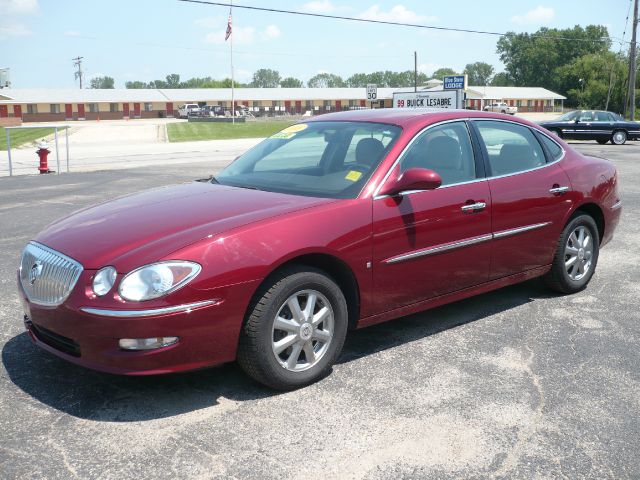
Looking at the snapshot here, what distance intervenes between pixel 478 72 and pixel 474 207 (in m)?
199

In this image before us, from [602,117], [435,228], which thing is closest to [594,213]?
[435,228]

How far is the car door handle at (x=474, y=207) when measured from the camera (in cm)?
470

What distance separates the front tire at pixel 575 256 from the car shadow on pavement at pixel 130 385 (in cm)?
149

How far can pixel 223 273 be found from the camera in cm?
351

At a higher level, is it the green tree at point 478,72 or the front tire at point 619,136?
the green tree at point 478,72

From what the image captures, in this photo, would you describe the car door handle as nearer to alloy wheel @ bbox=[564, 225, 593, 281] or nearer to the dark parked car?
alloy wheel @ bbox=[564, 225, 593, 281]

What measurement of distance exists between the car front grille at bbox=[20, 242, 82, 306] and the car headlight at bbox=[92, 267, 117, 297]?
5.0 inches

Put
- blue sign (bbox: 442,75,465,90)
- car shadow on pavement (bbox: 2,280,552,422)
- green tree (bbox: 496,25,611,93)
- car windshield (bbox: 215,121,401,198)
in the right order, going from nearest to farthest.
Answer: car shadow on pavement (bbox: 2,280,552,422) → car windshield (bbox: 215,121,401,198) → blue sign (bbox: 442,75,465,90) → green tree (bbox: 496,25,611,93)

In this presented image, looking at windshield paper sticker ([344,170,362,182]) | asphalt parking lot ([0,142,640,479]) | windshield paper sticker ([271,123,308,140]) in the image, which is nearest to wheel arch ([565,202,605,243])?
asphalt parking lot ([0,142,640,479])

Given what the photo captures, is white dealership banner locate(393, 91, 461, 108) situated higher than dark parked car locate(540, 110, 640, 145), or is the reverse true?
white dealership banner locate(393, 91, 461, 108)

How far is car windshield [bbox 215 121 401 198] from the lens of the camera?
439 cm

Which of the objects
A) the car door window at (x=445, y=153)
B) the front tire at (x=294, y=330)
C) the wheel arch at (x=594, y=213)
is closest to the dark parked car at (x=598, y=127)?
the wheel arch at (x=594, y=213)

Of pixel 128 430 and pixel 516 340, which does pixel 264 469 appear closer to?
pixel 128 430

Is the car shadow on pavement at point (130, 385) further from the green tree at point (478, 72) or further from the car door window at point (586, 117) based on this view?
the green tree at point (478, 72)
